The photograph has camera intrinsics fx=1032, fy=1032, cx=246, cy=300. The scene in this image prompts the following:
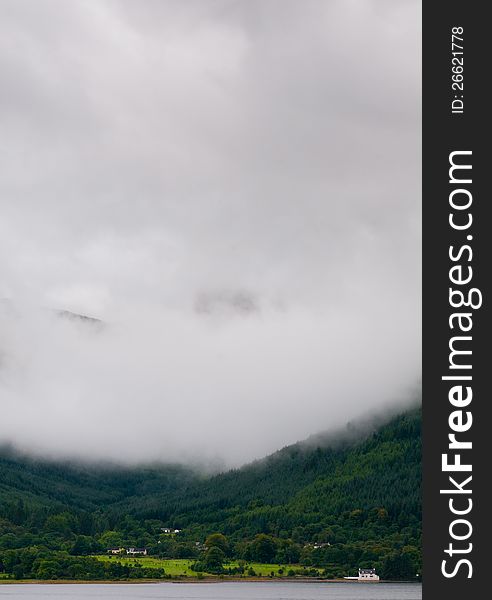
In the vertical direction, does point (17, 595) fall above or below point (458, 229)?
below

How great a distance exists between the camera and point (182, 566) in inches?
7461

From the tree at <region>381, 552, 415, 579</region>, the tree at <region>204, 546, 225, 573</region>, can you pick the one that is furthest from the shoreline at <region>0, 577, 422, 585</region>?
the tree at <region>204, 546, 225, 573</region>

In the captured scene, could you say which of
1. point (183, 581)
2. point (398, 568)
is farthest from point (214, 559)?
point (398, 568)

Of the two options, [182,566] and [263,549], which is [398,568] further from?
[182,566]

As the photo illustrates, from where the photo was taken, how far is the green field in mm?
179625

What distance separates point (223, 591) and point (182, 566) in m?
38.5

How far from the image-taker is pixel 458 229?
38.2 m

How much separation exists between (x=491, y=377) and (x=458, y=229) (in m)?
5.60

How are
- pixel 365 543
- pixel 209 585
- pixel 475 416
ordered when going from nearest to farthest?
pixel 475 416, pixel 209 585, pixel 365 543

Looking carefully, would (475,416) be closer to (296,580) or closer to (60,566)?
(296,580)

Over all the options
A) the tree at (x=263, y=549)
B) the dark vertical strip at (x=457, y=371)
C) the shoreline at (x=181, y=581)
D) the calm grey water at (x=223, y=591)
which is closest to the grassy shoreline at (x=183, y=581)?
the shoreline at (x=181, y=581)

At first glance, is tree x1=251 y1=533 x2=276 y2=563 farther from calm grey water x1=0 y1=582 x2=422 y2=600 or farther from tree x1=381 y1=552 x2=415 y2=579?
tree x1=381 y1=552 x2=415 y2=579

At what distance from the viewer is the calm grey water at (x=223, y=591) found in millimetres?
136750

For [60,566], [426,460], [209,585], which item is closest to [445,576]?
[426,460]
